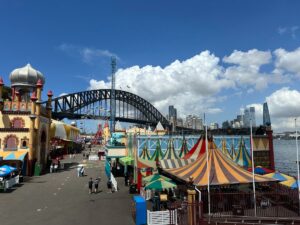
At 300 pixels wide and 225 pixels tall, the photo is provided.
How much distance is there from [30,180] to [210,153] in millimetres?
20764

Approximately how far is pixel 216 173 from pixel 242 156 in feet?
45.0

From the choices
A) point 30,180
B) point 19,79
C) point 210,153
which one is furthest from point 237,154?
point 19,79

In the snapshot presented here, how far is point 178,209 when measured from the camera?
1470 centimetres

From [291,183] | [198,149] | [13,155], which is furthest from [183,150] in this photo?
[13,155]

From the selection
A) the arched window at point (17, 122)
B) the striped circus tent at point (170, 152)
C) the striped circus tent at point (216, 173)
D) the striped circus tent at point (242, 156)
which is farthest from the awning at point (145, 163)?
the arched window at point (17, 122)

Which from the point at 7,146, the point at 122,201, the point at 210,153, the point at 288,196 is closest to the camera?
the point at 288,196

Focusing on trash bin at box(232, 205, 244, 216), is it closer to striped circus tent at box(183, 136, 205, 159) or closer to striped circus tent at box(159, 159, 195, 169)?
striped circus tent at box(183, 136, 205, 159)

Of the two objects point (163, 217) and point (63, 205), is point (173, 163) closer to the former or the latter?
point (63, 205)

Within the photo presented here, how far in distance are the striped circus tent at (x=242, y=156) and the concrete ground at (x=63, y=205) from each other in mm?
11876

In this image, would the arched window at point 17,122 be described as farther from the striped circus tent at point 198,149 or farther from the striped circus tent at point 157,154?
the striped circus tent at point 198,149

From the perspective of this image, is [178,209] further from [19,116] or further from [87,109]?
[87,109]

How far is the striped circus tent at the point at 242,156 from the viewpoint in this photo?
28969mm

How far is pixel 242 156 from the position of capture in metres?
29.1

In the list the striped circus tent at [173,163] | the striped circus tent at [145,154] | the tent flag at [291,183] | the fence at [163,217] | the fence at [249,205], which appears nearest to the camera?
the fence at [249,205]
